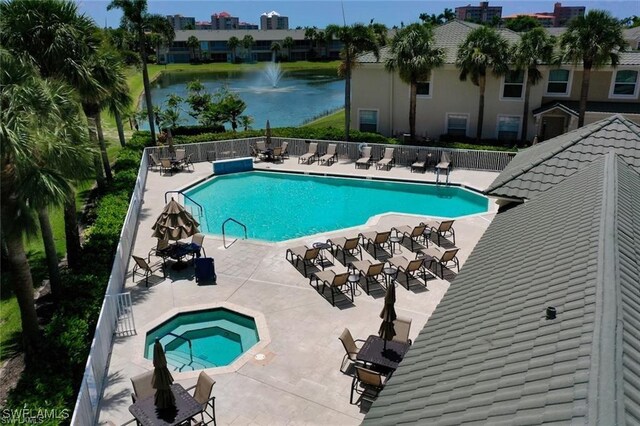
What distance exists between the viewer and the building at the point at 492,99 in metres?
30.6

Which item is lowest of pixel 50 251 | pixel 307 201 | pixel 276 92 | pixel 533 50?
pixel 307 201

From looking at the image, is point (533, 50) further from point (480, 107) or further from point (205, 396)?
point (205, 396)

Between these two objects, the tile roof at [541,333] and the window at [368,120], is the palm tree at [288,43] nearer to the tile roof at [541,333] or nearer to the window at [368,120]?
the window at [368,120]

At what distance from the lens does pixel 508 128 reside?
32156 millimetres

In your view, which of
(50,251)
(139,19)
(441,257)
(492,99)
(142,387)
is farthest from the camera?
(492,99)

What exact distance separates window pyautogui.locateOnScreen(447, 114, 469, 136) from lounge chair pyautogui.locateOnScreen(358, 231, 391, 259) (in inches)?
695

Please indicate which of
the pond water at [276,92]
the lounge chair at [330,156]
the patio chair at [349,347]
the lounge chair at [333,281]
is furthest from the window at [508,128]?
the patio chair at [349,347]

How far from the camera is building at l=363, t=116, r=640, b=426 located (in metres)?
3.97

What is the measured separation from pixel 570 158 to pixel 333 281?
6772 mm

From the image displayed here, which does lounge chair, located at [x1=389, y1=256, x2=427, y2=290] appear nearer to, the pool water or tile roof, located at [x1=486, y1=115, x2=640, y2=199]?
tile roof, located at [x1=486, y1=115, x2=640, y2=199]

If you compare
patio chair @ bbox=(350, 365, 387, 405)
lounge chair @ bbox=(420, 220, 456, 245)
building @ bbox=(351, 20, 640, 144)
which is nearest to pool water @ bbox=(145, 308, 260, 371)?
patio chair @ bbox=(350, 365, 387, 405)

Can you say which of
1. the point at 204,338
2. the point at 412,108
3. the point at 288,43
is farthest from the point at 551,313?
the point at 288,43

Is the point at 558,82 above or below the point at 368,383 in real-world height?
above

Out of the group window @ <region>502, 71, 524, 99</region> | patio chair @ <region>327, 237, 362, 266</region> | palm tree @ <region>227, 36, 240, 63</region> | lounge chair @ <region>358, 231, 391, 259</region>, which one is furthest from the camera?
palm tree @ <region>227, 36, 240, 63</region>
